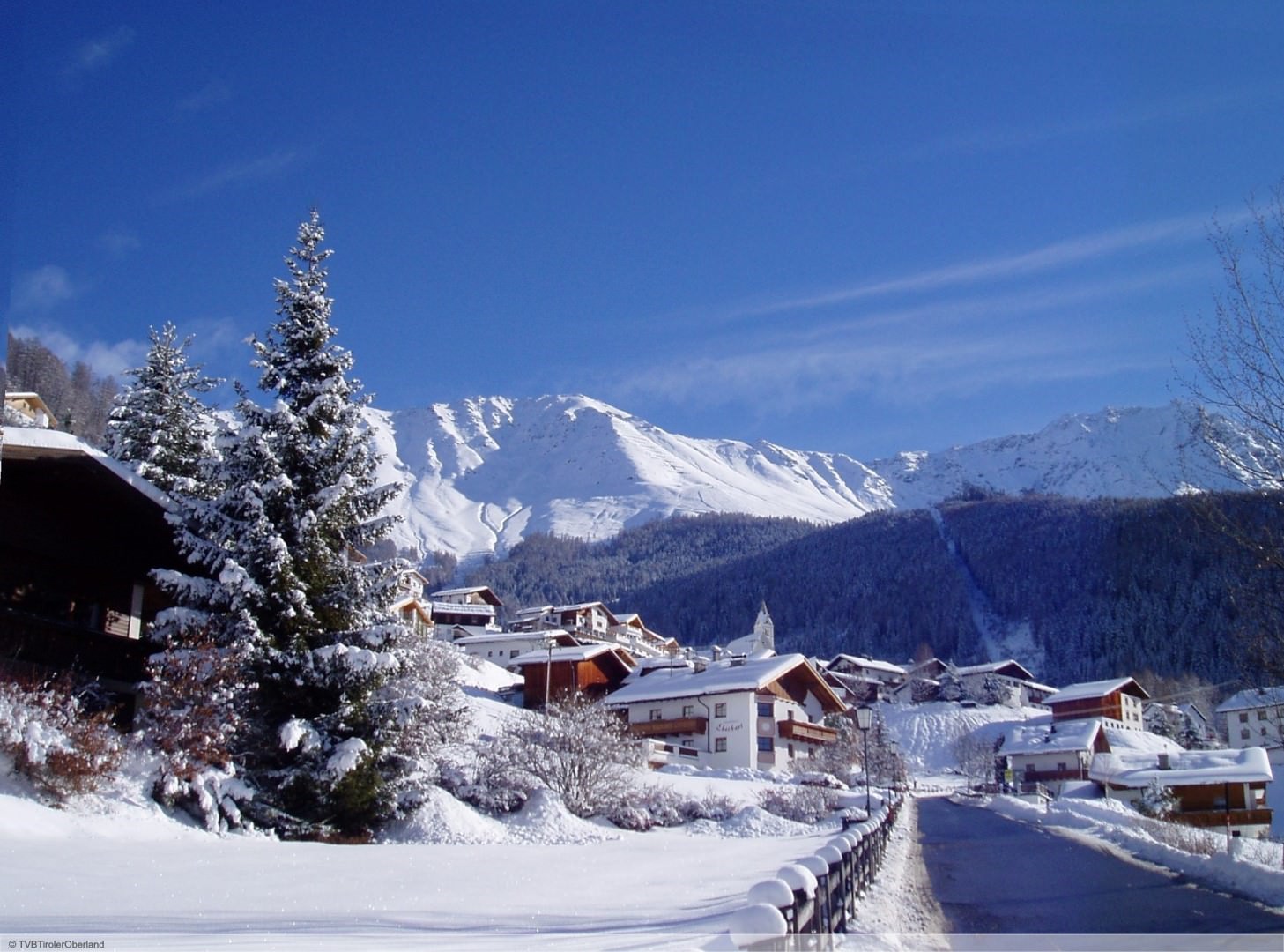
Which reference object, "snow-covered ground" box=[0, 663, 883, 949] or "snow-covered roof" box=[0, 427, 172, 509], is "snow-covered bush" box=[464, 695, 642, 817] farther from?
"snow-covered roof" box=[0, 427, 172, 509]

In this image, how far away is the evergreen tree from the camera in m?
36.2

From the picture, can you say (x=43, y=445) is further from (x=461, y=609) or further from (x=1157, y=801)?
(x=461, y=609)

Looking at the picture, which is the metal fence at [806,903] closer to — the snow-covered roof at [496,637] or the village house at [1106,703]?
the snow-covered roof at [496,637]

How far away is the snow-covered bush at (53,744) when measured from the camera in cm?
1642

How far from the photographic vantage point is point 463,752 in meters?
33.2

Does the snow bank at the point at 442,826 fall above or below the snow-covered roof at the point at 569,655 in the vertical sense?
below

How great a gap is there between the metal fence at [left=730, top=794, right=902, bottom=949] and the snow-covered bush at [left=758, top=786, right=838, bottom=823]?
81.3ft

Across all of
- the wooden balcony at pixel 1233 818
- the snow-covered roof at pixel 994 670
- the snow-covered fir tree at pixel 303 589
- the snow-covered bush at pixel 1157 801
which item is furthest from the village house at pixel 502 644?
the snow-covered fir tree at pixel 303 589

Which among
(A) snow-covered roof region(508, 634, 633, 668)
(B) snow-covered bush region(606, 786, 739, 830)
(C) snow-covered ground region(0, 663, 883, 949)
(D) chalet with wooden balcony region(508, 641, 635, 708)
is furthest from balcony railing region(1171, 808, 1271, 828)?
(C) snow-covered ground region(0, 663, 883, 949)

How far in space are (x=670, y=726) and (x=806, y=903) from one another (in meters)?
56.8

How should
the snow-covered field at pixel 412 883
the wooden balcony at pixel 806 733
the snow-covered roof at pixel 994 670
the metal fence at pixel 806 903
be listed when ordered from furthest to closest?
1. the snow-covered roof at pixel 994 670
2. the wooden balcony at pixel 806 733
3. the snow-covered field at pixel 412 883
4. the metal fence at pixel 806 903

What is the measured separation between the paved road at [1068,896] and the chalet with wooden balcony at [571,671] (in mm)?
42453

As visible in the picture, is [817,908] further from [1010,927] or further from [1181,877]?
[1181,877]

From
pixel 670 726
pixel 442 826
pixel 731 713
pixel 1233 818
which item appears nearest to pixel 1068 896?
pixel 442 826
